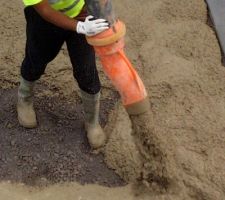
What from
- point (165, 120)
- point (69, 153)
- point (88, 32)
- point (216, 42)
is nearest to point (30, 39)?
point (88, 32)

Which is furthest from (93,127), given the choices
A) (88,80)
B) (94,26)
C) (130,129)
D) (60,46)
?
(94,26)

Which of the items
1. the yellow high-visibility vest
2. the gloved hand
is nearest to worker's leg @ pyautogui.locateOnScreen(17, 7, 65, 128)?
the yellow high-visibility vest

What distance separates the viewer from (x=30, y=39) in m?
2.36

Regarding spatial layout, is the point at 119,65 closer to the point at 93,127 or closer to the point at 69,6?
the point at 69,6

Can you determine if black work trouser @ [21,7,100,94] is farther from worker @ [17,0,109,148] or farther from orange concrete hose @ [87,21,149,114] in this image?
orange concrete hose @ [87,21,149,114]

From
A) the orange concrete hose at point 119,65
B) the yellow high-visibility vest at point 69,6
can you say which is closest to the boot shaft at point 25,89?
the yellow high-visibility vest at point 69,6

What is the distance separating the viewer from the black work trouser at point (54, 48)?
7.47 feet

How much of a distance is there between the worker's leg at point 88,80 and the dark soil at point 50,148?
0.29 feet

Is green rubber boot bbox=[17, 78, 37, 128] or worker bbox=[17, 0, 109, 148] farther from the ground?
worker bbox=[17, 0, 109, 148]

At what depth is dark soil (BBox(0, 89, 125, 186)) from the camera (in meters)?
2.54

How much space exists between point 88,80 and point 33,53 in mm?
266

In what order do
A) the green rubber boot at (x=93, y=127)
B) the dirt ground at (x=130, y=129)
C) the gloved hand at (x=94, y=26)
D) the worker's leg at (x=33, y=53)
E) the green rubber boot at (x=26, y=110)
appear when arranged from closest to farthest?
the gloved hand at (x=94, y=26)
the worker's leg at (x=33, y=53)
the dirt ground at (x=130, y=129)
the green rubber boot at (x=93, y=127)
the green rubber boot at (x=26, y=110)

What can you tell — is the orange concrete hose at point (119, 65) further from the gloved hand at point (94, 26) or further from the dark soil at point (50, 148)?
the dark soil at point (50, 148)

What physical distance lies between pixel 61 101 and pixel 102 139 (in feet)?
1.24
